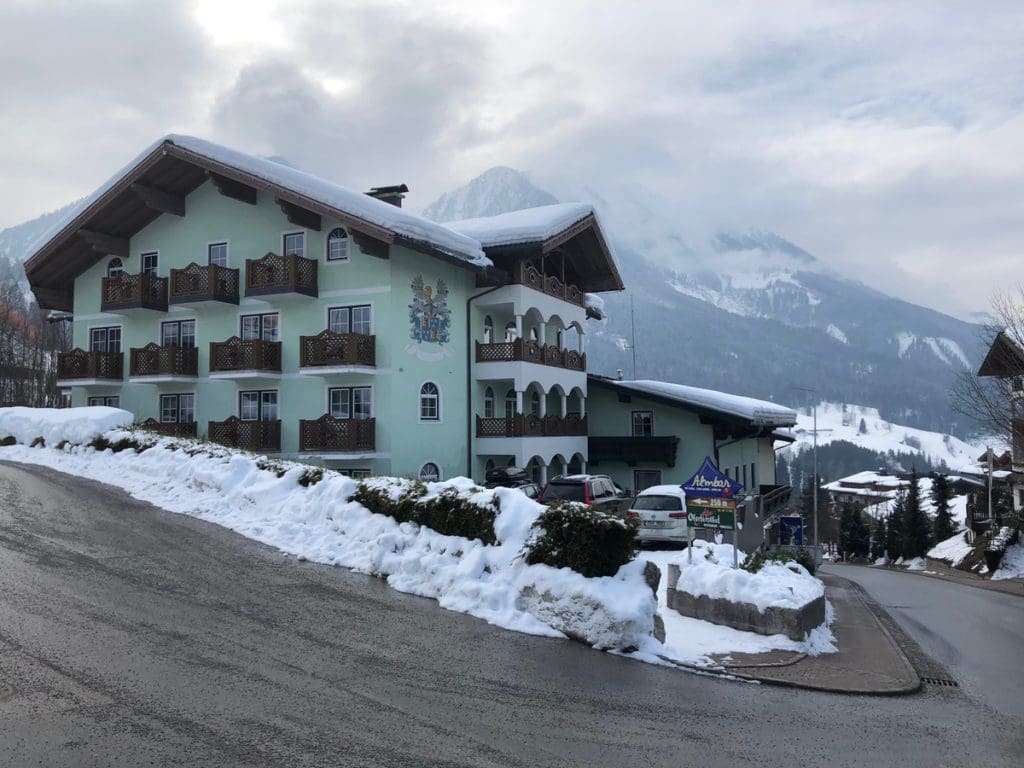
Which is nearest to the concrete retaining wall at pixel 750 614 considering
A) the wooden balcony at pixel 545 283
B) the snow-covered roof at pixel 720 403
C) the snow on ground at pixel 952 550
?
the wooden balcony at pixel 545 283

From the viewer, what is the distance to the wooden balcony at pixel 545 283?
30.7 m

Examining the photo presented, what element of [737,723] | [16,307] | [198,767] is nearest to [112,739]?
[198,767]

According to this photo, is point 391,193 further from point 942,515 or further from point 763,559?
point 942,515

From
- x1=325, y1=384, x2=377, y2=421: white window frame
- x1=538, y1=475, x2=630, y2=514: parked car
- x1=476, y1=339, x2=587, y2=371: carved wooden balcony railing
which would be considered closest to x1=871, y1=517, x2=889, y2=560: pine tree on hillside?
x1=476, y1=339, x2=587, y2=371: carved wooden balcony railing

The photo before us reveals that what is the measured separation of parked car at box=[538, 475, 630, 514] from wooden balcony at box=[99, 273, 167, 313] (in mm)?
17756

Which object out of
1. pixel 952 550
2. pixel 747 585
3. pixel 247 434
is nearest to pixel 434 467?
pixel 247 434

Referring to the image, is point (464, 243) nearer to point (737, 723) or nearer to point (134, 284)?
point (134, 284)

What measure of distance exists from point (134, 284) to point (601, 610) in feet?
88.4

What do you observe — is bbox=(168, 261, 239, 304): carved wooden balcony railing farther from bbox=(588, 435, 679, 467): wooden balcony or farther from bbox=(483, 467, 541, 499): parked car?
bbox=(588, 435, 679, 467): wooden balcony

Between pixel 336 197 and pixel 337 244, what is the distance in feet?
8.39

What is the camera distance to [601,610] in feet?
34.6

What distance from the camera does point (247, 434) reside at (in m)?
28.0

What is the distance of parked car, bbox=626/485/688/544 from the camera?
2120cm

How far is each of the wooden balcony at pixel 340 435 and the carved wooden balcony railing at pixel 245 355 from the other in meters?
3.03
